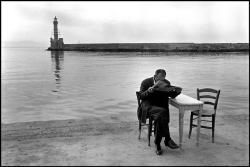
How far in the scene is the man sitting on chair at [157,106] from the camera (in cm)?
542

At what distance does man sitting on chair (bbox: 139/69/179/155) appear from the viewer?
5.42m

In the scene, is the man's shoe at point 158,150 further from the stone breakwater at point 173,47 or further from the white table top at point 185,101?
the stone breakwater at point 173,47

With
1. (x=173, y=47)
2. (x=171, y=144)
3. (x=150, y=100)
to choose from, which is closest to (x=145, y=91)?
(x=150, y=100)

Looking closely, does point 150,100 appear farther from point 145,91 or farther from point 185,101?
point 185,101

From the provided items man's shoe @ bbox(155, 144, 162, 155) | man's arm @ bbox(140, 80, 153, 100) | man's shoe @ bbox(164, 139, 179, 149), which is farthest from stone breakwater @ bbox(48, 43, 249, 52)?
man's shoe @ bbox(155, 144, 162, 155)

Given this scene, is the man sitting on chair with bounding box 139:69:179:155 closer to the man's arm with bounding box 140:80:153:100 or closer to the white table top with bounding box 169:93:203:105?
the man's arm with bounding box 140:80:153:100

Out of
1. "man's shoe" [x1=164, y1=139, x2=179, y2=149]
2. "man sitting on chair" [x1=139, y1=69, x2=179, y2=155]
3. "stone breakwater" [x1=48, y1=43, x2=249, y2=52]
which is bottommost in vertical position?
"man's shoe" [x1=164, y1=139, x2=179, y2=149]

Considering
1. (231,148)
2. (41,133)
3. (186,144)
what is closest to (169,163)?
(186,144)

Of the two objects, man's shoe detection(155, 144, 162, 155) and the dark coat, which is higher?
the dark coat

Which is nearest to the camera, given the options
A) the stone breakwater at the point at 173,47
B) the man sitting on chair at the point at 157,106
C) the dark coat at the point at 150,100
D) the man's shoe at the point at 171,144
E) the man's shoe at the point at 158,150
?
the man's shoe at the point at 158,150

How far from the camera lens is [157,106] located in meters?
5.68

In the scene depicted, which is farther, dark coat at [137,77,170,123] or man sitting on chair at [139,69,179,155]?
dark coat at [137,77,170,123]

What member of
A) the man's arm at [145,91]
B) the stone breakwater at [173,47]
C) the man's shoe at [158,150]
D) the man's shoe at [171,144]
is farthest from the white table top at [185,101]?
the stone breakwater at [173,47]

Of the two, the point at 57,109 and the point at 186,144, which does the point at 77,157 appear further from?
the point at 57,109
